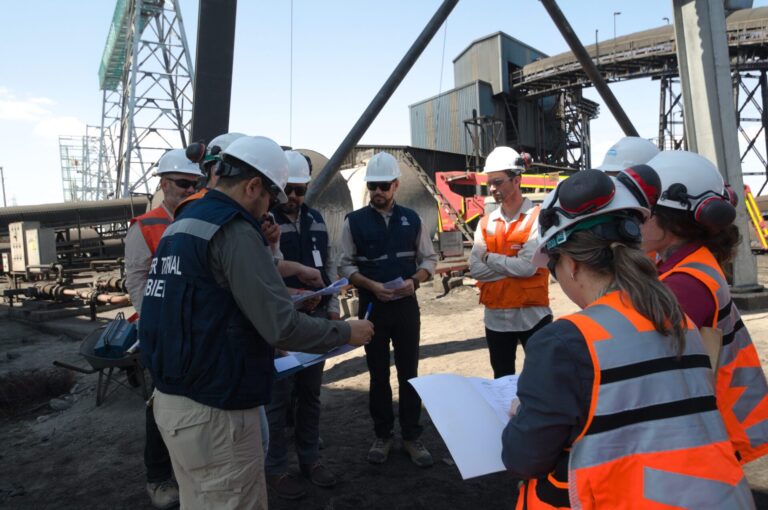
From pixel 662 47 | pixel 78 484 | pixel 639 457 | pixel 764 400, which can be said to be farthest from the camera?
pixel 662 47

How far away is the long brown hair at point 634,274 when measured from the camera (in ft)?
3.77

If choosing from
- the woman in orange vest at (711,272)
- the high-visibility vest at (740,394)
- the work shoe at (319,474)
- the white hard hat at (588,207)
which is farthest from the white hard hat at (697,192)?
the work shoe at (319,474)

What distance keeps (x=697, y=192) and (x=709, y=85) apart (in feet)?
19.1

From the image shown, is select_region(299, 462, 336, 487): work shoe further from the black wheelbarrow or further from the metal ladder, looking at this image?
the metal ladder

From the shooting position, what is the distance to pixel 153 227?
10.4 ft

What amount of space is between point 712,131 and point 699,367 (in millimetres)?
6512

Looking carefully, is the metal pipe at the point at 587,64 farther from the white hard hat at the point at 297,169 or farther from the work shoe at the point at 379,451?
the work shoe at the point at 379,451

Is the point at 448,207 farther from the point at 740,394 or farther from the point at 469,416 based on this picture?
the point at 469,416

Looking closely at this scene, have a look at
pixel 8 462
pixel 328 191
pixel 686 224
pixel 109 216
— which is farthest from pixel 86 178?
pixel 686 224

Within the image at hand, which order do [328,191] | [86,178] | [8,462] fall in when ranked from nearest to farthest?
1. [8,462]
2. [328,191]
3. [86,178]

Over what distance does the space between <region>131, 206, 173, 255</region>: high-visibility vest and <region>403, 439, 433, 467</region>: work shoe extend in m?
2.08

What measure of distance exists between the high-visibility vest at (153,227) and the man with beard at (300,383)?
0.68 meters

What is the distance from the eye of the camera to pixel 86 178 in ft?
193

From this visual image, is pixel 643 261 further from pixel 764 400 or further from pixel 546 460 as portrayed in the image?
pixel 764 400
